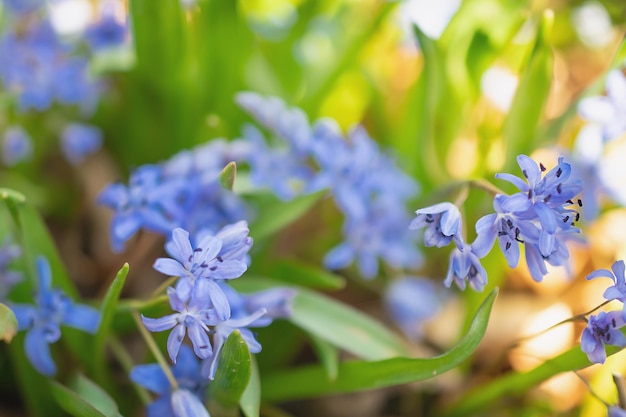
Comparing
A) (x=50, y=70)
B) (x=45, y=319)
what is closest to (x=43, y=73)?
(x=50, y=70)

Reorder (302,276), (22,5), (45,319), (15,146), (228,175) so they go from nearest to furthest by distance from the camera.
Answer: (228,175) < (45,319) < (302,276) < (15,146) < (22,5)

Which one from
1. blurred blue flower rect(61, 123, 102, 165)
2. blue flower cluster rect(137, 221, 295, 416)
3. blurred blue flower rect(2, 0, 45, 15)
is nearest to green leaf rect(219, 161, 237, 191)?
blue flower cluster rect(137, 221, 295, 416)

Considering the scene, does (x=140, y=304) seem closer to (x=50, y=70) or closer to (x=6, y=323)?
(x=6, y=323)

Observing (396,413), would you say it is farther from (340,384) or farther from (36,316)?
(36,316)

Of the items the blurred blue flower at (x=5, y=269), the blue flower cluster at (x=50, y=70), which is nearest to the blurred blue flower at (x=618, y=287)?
the blurred blue flower at (x=5, y=269)

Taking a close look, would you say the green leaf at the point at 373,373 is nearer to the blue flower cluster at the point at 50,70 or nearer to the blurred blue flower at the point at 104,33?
the blue flower cluster at the point at 50,70
